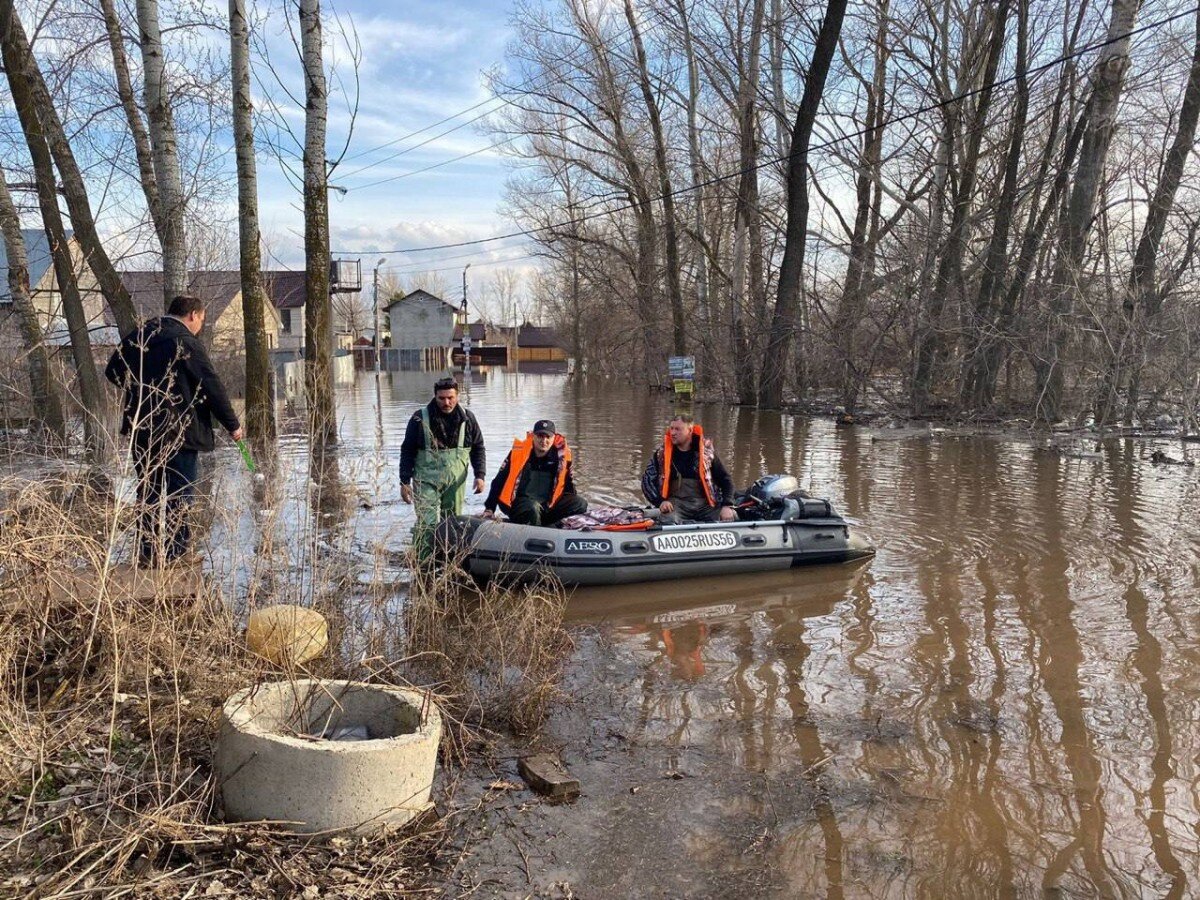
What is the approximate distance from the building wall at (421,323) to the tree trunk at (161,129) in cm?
6380

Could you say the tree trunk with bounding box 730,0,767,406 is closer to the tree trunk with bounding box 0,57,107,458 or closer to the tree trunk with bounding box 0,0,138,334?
the tree trunk with bounding box 0,0,138,334

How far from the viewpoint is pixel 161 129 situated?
378 inches

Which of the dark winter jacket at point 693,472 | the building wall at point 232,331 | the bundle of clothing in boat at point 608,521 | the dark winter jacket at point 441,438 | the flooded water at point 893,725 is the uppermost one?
the building wall at point 232,331

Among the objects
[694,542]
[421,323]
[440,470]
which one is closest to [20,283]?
[440,470]

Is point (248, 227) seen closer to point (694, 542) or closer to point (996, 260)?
point (694, 542)

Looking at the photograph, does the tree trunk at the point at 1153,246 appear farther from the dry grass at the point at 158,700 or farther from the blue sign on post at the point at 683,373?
the dry grass at the point at 158,700

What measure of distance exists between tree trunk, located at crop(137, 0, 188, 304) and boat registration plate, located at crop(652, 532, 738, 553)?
667cm

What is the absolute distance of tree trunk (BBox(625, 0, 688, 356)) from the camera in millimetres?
25562

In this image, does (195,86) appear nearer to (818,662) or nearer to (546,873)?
(818,662)

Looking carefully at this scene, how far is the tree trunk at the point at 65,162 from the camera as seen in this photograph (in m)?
9.88

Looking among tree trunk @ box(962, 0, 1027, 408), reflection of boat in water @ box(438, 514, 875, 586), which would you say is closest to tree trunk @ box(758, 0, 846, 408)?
tree trunk @ box(962, 0, 1027, 408)

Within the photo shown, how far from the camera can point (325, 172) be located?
11984mm

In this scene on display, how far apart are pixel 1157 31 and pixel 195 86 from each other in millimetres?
15131

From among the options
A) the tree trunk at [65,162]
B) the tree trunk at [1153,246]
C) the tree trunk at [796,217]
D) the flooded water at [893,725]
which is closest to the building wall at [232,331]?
the tree trunk at [65,162]
